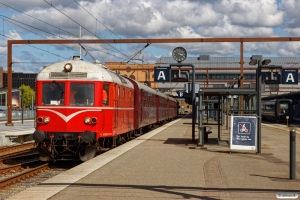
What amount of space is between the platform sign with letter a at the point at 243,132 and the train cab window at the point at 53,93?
5.31 meters

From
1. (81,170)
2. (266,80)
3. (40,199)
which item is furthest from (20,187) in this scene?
(266,80)

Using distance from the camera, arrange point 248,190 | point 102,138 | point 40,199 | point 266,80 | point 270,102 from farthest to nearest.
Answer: point 270,102 → point 266,80 → point 102,138 → point 248,190 → point 40,199

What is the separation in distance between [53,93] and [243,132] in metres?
5.94

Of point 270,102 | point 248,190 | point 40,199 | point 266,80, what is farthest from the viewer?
point 270,102

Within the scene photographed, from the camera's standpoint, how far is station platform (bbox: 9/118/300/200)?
29.0ft

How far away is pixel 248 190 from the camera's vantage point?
9.26 meters

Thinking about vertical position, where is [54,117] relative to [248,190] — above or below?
above

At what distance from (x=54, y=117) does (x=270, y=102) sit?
40965 mm

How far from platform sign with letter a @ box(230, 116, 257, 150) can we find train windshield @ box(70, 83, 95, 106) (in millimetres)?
4465

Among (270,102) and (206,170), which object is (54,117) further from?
(270,102)

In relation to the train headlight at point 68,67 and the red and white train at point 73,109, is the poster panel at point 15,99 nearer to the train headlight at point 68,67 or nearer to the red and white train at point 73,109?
the red and white train at point 73,109

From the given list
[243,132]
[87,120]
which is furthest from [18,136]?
[243,132]

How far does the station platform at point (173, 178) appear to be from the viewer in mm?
8844

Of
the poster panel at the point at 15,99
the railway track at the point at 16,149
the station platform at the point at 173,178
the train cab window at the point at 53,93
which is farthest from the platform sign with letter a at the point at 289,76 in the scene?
the poster panel at the point at 15,99
